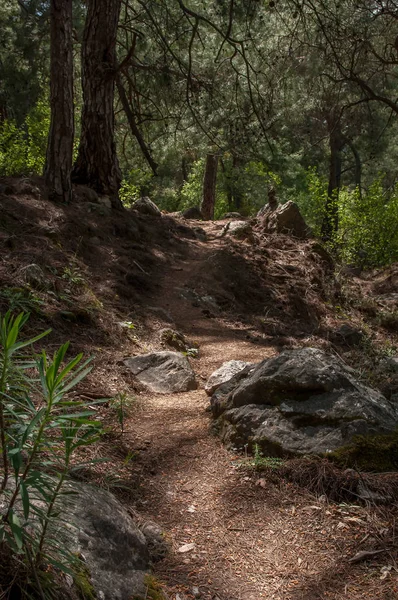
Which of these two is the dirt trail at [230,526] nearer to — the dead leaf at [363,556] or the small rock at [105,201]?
the dead leaf at [363,556]

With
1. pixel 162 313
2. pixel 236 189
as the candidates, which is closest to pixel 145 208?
pixel 162 313

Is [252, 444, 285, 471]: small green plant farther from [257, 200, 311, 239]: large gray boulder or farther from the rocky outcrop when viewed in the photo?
[257, 200, 311, 239]: large gray boulder

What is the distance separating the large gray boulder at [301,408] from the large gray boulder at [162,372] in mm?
931

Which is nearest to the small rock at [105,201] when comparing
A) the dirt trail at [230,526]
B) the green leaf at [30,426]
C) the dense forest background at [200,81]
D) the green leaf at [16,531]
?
the dense forest background at [200,81]

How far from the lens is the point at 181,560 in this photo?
2.13m

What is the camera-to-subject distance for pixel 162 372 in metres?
4.29

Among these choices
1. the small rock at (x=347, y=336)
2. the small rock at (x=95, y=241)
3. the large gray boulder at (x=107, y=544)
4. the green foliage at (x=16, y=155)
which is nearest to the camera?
the large gray boulder at (x=107, y=544)

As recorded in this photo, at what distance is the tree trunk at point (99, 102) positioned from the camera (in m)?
8.18

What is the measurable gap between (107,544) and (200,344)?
3983 mm

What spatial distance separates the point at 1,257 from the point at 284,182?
77.6 feet

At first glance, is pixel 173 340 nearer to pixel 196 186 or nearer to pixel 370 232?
pixel 370 232

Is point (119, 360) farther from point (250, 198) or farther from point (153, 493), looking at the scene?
point (250, 198)

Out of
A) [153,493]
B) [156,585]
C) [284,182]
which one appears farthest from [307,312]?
[284,182]

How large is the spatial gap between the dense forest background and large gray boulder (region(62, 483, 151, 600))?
5426 mm
